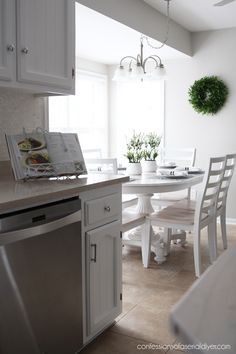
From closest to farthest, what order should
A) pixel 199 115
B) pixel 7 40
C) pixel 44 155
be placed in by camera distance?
pixel 7 40, pixel 44 155, pixel 199 115

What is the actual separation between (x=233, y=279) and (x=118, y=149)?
18.4ft

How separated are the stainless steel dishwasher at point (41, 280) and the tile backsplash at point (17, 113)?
2.67 feet

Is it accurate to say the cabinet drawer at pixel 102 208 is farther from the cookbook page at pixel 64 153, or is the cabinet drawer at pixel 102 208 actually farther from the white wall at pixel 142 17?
the white wall at pixel 142 17

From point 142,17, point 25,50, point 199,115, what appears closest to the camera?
point 25,50

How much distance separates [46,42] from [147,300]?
5.98ft

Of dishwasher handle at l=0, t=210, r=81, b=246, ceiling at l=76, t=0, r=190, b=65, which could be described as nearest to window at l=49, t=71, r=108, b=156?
ceiling at l=76, t=0, r=190, b=65

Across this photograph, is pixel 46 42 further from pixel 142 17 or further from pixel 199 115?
pixel 199 115

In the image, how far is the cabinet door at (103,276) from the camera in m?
2.13

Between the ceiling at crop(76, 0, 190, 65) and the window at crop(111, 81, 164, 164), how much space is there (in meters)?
0.46

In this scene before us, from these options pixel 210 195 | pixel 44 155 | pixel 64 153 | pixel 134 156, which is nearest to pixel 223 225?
pixel 210 195

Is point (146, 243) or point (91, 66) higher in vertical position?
point (91, 66)

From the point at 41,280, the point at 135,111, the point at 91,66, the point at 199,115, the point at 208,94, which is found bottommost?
the point at 41,280

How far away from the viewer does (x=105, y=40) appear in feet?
15.2

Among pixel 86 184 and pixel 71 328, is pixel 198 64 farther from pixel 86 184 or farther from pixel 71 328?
pixel 71 328
